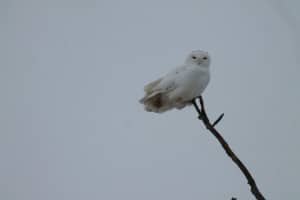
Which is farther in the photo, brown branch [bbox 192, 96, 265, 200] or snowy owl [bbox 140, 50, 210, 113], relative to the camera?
snowy owl [bbox 140, 50, 210, 113]

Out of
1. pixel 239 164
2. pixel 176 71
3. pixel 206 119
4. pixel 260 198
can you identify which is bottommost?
pixel 260 198

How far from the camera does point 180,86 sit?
9.98 ft

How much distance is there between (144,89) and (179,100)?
344 millimetres

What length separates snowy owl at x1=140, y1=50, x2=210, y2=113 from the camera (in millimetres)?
3012

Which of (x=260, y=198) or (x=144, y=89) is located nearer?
(x=260, y=198)

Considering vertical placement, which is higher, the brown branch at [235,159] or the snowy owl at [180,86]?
the snowy owl at [180,86]

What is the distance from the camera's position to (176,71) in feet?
10.5

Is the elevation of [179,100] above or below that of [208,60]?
below

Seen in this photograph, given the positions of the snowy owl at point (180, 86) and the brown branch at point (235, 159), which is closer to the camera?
the brown branch at point (235, 159)

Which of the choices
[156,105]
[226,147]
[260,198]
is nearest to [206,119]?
[226,147]

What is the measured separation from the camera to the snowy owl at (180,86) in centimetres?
301

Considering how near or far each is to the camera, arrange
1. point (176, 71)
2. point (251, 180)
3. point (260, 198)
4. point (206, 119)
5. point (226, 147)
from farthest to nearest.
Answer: point (176, 71)
point (206, 119)
point (226, 147)
point (251, 180)
point (260, 198)

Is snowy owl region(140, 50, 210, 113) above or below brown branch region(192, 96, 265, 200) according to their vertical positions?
above

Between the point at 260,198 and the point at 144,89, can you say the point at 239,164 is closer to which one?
the point at 260,198
